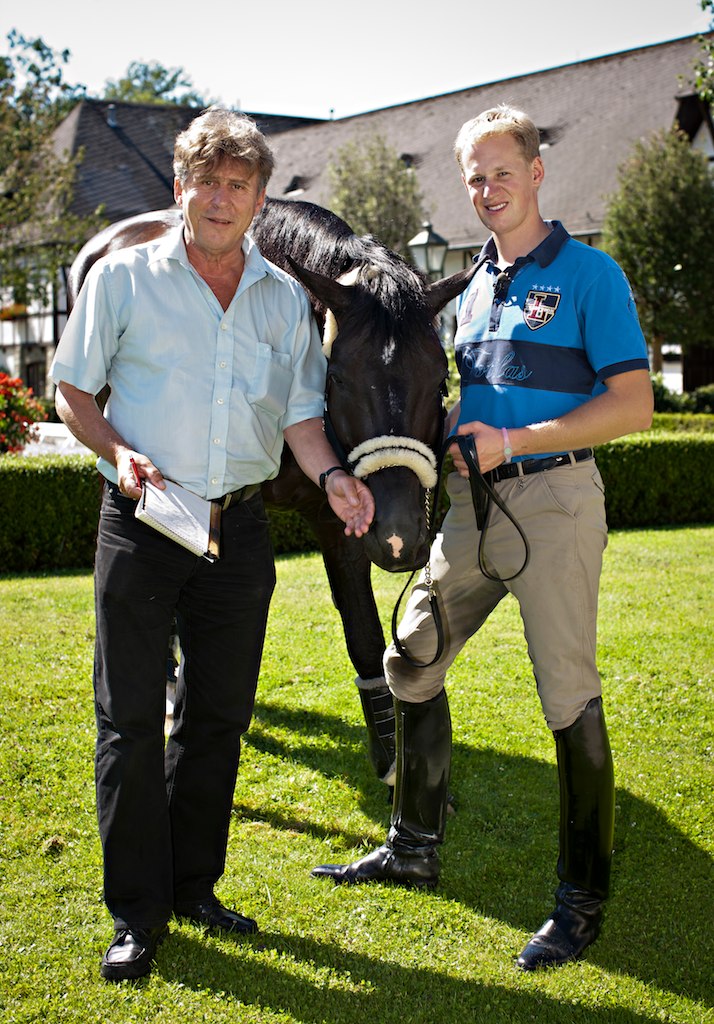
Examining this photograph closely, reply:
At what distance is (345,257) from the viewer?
11.0ft

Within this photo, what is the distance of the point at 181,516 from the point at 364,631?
1566 mm

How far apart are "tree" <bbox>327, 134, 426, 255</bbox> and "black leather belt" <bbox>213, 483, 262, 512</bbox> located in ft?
68.1

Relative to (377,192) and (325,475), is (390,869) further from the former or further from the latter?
(377,192)

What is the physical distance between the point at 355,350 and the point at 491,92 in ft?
99.1

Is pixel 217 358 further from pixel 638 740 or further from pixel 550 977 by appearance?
pixel 638 740

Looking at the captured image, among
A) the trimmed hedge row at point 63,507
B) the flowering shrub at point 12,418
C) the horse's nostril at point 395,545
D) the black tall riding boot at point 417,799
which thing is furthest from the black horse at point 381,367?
the flowering shrub at point 12,418

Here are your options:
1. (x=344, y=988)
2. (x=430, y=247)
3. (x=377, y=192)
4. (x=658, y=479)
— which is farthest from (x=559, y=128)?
(x=344, y=988)

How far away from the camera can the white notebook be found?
253 cm

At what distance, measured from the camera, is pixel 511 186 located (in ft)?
9.34

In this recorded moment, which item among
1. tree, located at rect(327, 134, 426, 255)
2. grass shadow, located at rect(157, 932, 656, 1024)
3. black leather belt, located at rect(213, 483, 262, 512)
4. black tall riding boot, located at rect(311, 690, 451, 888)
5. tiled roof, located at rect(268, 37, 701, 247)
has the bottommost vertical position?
grass shadow, located at rect(157, 932, 656, 1024)

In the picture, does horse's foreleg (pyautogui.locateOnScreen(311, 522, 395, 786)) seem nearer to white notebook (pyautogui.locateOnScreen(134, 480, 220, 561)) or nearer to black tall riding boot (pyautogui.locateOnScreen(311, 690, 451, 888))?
black tall riding boot (pyautogui.locateOnScreen(311, 690, 451, 888))

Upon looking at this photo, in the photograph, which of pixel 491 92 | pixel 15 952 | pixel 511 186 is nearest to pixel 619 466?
pixel 511 186

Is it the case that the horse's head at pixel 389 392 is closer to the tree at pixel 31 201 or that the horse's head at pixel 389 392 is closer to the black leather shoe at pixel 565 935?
the black leather shoe at pixel 565 935

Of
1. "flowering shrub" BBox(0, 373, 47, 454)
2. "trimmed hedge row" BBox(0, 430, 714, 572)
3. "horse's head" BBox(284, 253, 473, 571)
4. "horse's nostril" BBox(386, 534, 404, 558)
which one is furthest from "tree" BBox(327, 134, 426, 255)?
"horse's nostril" BBox(386, 534, 404, 558)
